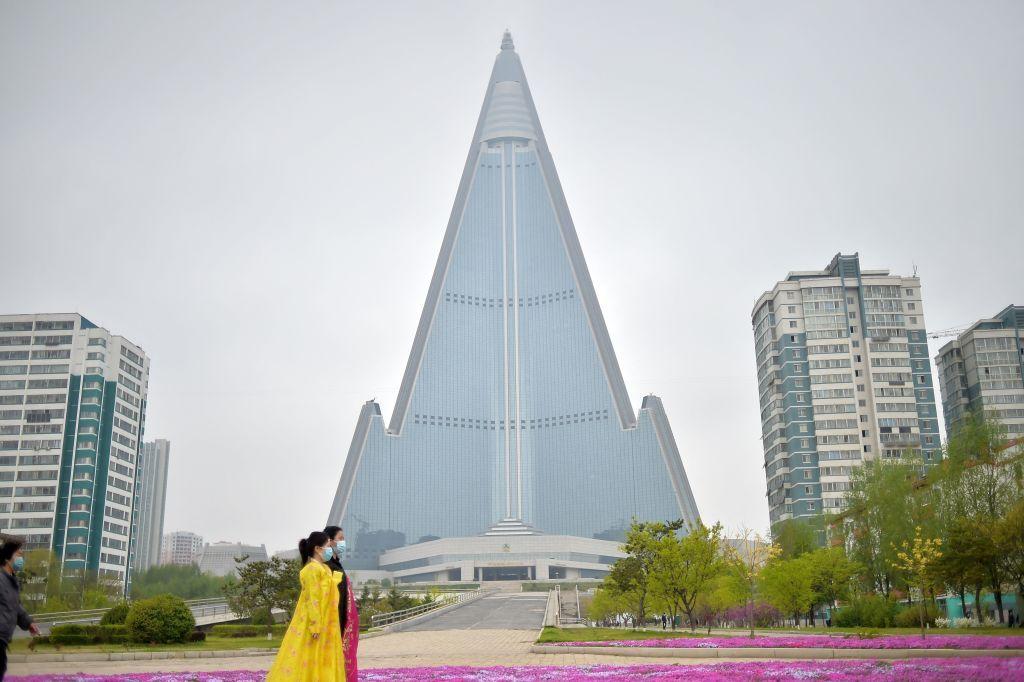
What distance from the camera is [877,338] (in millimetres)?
73000

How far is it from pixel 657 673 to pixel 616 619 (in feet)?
112

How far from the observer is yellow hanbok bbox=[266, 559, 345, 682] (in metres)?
8.33

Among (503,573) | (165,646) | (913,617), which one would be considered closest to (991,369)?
(503,573)

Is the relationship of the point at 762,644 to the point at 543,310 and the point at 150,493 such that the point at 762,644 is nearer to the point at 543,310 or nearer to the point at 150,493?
the point at 543,310

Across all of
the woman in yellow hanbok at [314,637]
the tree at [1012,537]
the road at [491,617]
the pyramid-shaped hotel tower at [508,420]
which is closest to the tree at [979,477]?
the tree at [1012,537]

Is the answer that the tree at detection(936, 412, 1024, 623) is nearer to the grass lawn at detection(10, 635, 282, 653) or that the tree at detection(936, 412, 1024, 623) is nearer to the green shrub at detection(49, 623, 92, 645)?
the grass lawn at detection(10, 635, 282, 653)

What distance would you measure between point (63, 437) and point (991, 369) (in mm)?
72416

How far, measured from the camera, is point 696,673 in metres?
12.0

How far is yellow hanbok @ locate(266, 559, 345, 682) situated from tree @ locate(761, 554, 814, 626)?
1157 inches

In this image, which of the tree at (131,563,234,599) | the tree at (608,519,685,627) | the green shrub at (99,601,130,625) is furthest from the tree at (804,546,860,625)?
the tree at (131,563,234,599)

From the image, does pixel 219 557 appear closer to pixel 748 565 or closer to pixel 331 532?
pixel 748 565

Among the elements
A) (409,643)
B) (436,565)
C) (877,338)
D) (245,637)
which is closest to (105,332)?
(436,565)

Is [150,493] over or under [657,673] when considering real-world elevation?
over

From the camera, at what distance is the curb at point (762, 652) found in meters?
13.3
